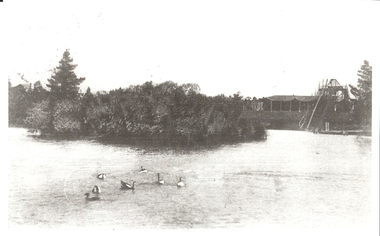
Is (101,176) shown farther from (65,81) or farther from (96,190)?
(65,81)

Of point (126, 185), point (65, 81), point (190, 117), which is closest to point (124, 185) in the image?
point (126, 185)

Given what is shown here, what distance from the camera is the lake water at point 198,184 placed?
13.2 ft

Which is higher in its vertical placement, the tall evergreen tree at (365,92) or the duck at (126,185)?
the tall evergreen tree at (365,92)

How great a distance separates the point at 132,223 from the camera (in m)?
4.01

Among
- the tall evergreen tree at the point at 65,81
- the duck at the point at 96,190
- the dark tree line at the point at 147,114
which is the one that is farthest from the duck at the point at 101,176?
the tall evergreen tree at the point at 65,81

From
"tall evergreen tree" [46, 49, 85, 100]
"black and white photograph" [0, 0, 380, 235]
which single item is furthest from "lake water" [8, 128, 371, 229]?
"tall evergreen tree" [46, 49, 85, 100]

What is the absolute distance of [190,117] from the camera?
4.45 meters

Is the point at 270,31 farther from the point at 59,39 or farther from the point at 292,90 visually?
the point at 59,39

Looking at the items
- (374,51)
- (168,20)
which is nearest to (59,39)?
(168,20)

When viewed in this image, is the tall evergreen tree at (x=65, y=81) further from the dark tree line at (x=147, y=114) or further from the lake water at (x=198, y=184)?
the lake water at (x=198, y=184)

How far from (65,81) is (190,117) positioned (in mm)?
1259

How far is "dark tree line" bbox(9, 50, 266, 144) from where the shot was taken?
4277mm

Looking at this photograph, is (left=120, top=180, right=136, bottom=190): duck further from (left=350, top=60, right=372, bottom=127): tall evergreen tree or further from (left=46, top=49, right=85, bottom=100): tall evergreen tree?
(left=350, top=60, right=372, bottom=127): tall evergreen tree

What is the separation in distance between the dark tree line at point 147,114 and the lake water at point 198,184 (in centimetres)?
15
